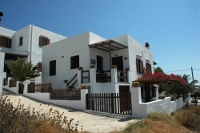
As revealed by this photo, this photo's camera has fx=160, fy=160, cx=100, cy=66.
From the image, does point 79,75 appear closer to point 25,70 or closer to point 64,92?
point 64,92

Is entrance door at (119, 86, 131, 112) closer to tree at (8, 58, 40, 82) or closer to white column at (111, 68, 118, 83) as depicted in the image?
white column at (111, 68, 118, 83)

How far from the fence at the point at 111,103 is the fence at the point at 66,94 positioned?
3.54ft

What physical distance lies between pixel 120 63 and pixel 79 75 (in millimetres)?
4780

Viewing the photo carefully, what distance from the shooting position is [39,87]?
1463cm

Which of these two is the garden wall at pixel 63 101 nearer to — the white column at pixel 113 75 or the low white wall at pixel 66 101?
the low white wall at pixel 66 101

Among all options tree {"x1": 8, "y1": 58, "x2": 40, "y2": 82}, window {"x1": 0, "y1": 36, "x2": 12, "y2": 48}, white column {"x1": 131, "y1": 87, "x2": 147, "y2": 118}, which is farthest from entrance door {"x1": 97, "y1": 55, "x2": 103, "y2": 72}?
window {"x1": 0, "y1": 36, "x2": 12, "y2": 48}

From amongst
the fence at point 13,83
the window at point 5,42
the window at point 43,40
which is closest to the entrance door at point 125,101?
the fence at point 13,83

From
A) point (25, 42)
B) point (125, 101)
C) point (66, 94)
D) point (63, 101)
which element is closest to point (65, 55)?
point (66, 94)

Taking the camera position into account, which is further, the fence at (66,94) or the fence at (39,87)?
the fence at (39,87)

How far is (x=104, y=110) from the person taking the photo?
1047 centimetres

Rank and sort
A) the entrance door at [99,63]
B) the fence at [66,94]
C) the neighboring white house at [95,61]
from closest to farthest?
the fence at [66,94] < the neighboring white house at [95,61] < the entrance door at [99,63]

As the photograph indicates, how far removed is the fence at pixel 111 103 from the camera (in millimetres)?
9774

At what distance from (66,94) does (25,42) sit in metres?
15.1

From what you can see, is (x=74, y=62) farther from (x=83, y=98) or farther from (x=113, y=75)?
(x=83, y=98)
